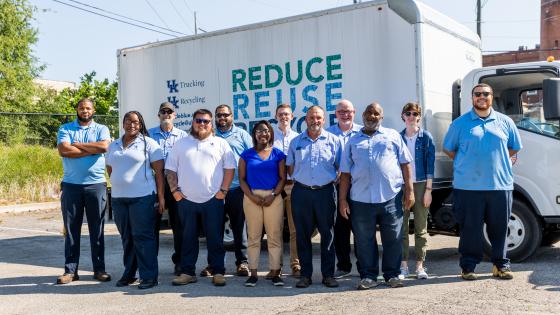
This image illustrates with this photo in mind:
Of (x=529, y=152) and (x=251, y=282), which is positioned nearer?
(x=251, y=282)

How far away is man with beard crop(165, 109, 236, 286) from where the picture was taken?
6.28 m

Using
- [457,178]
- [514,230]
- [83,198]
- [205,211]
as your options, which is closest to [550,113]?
[457,178]

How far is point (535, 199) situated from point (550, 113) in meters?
1.17

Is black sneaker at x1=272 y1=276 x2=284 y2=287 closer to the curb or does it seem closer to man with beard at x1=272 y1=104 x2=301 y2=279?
man with beard at x1=272 y1=104 x2=301 y2=279

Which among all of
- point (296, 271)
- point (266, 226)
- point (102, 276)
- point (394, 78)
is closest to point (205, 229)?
point (266, 226)

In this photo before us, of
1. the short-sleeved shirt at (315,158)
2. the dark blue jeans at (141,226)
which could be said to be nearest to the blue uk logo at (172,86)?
the dark blue jeans at (141,226)

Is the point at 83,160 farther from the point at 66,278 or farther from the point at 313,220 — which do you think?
the point at 313,220

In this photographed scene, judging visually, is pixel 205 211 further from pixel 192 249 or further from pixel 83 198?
pixel 83 198

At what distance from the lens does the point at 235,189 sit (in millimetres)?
6762

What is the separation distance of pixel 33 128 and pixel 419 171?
22270 millimetres

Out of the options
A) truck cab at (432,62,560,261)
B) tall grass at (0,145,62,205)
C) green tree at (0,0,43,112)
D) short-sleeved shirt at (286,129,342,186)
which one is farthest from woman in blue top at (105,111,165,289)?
green tree at (0,0,43,112)

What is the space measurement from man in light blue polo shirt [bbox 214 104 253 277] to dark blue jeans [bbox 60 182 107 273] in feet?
4.53

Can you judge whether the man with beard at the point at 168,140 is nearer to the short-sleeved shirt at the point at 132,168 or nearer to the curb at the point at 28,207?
the short-sleeved shirt at the point at 132,168

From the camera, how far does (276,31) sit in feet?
27.0
